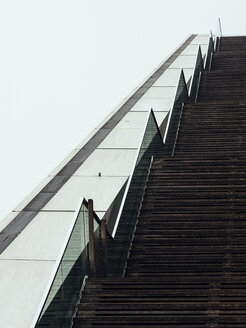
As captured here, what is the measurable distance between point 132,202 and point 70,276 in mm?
2320

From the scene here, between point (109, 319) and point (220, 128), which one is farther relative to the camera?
point (220, 128)

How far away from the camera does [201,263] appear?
326 inches

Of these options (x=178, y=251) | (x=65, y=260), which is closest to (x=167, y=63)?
(x=178, y=251)

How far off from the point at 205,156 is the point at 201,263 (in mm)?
2852

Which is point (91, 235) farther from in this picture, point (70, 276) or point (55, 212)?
point (55, 212)

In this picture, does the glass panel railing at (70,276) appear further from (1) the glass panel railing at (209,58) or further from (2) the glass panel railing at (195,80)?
(1) the glass panel railing at (209,58)

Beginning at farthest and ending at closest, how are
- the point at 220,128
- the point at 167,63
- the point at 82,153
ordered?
the point at 167,63, the point at 82,153, the point at 220,128

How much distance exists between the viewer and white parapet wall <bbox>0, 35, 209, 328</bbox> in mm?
8312

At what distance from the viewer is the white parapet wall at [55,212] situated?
8312mm

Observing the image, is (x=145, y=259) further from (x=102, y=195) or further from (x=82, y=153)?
(x=82, y=153)

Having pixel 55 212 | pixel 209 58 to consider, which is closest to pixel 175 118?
pixel 55 212

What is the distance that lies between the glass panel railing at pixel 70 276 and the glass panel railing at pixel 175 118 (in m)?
4.20

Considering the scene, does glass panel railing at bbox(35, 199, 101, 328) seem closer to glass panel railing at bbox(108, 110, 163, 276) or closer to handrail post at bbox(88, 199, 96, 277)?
handrail post at bbox(88, 199, 96, 277)

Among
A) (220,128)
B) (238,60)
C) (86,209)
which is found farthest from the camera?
Answer: (238,60)
